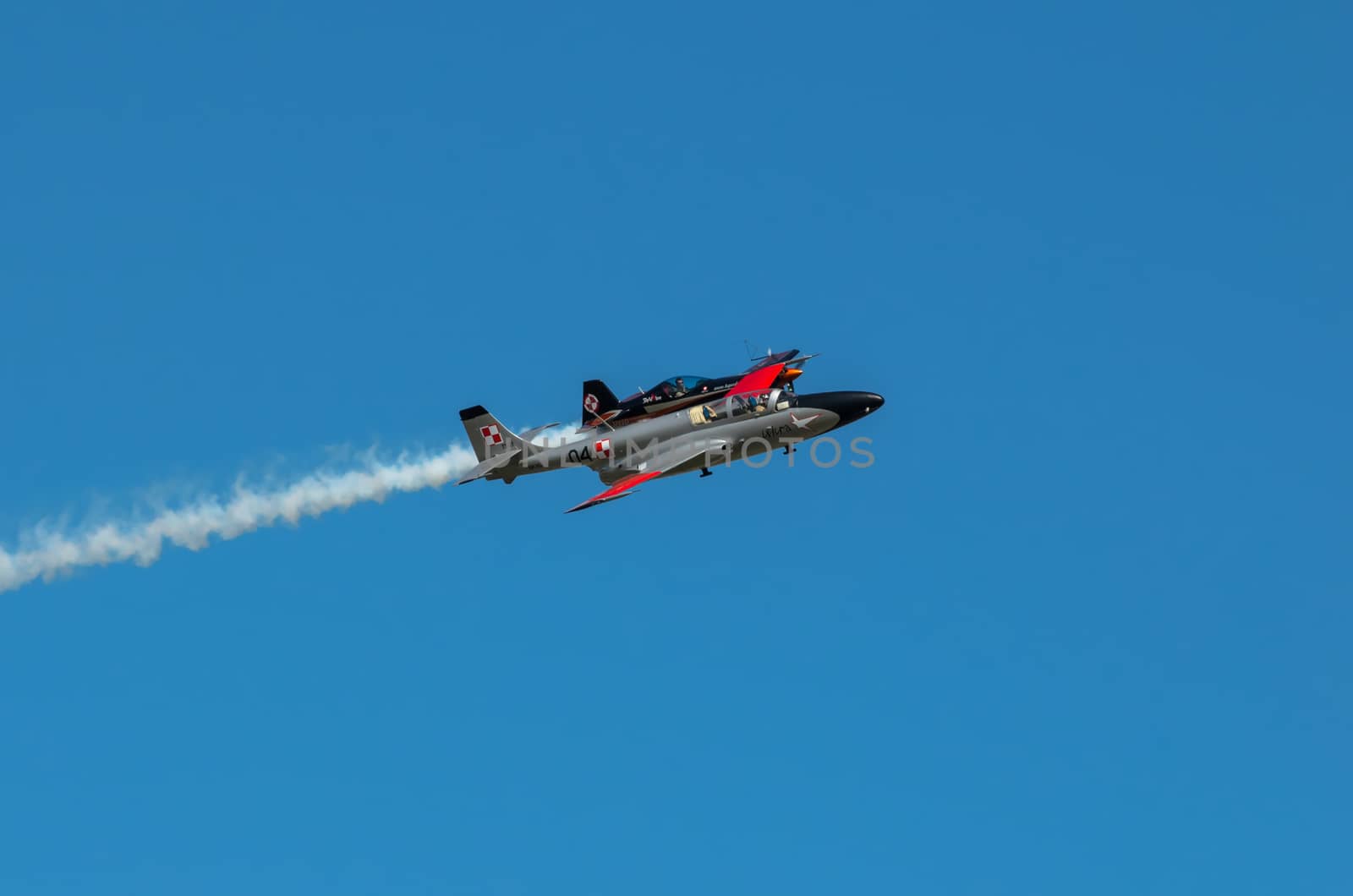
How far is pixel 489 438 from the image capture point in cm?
12094

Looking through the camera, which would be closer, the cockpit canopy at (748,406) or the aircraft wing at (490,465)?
the cockpit canopy at (748,406)

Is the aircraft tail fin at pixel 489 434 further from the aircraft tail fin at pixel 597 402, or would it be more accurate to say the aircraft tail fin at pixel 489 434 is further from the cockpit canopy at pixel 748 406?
the cockpit canopy at pixel 748 406

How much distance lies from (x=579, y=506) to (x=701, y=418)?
922cm

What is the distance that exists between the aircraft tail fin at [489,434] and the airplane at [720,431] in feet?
10.4

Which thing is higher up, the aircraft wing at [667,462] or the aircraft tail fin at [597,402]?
the aircraft tail fin at [597,402]

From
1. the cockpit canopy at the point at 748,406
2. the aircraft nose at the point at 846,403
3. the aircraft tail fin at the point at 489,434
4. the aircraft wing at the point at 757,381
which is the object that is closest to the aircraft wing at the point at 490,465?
the aircraft tail fin at the point at 489,434

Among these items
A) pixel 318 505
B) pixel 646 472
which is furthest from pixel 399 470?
pixel 646 472

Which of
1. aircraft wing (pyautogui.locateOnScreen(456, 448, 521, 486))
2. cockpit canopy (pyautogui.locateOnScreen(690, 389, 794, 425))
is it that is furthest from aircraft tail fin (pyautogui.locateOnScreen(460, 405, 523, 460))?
cockpit canopy (pyautogui.locateOnScreen(690, 389, 794, 425))

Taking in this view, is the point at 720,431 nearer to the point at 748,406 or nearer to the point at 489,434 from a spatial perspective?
the point at 748,406

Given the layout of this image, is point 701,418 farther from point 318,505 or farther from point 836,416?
point 318,505

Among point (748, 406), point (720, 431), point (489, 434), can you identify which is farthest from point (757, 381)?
point (489, 434)

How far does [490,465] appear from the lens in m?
121

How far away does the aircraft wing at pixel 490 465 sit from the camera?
121 metres

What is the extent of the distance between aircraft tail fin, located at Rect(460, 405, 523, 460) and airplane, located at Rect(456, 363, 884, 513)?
3160 mm
